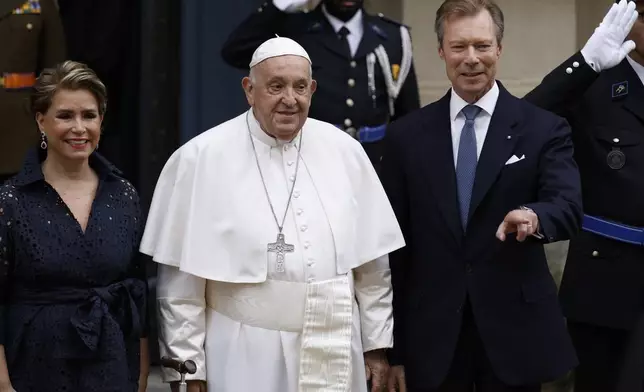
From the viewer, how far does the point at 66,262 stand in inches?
143

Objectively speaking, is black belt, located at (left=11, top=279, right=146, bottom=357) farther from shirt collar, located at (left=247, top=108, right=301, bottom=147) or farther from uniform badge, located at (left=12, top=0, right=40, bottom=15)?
uniform badge, located at (left=12, top=0, right=40, bottom=15)

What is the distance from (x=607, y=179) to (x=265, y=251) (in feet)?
4.50

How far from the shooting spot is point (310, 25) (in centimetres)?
485

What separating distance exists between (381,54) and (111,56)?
1427mm

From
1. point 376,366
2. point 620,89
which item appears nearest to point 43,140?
point 376,366

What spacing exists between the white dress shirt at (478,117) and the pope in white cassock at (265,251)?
0.36m

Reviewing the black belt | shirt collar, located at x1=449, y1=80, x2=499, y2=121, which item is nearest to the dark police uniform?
shirt collar, located at x1=449, y1=80, x2=499, y2=121

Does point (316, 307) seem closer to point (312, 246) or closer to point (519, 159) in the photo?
point (312, 246)

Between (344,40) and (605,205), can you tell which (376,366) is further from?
(344,40)

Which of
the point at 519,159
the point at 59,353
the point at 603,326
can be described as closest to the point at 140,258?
the point at 59,353

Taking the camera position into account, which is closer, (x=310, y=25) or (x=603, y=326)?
(x=603, y=326)

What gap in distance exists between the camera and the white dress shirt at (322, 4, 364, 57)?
486 cm

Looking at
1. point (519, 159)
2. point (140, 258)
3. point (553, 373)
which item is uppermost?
point (519, 159)

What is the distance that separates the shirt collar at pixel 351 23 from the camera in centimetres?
486
